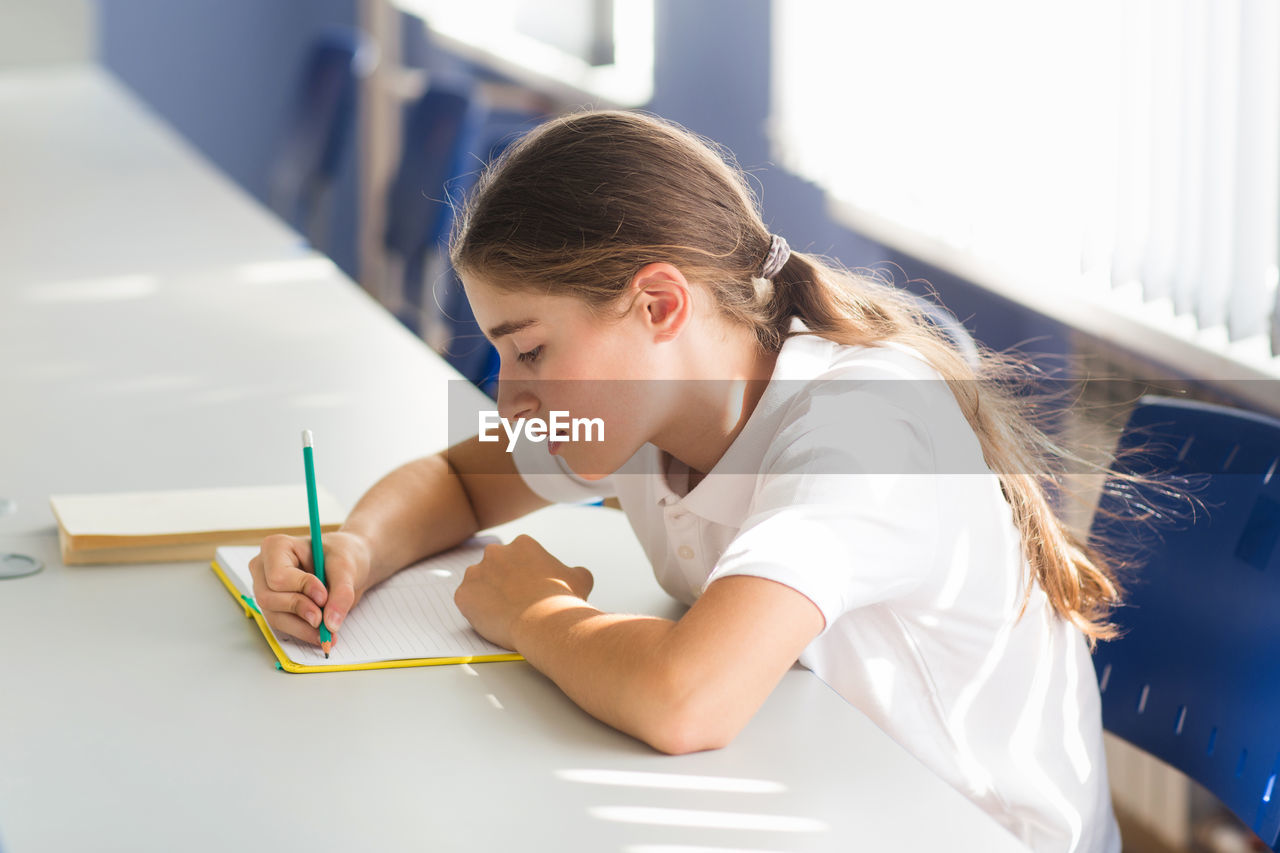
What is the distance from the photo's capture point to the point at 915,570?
935mm

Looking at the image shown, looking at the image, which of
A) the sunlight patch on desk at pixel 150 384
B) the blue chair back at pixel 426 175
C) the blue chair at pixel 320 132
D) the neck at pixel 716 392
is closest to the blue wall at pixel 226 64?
the blue chair at pixel 320 132

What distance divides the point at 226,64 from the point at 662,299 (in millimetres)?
5062

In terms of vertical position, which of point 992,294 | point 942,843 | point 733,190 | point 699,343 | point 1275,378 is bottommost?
point 992,294

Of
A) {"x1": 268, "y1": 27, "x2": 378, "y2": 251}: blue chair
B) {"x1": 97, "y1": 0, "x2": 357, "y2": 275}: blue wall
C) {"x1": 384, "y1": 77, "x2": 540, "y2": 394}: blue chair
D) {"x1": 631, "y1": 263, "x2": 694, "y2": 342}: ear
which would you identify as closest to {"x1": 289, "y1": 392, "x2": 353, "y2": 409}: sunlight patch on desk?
{"x1": 631, "y1": 263, "x2": 694, "y2": 342}: ear

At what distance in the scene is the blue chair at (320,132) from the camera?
394 centimetres

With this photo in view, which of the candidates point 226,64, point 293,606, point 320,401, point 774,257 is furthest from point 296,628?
point 226,64

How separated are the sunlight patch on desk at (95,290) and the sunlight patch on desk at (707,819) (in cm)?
153

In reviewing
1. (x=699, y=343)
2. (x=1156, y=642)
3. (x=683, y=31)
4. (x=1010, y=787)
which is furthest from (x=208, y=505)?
(x=683, y=31)

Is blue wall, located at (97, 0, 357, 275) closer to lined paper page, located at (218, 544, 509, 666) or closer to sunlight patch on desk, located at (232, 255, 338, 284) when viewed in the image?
sunlight patch on desk, located at (232, 255, 338, 284)

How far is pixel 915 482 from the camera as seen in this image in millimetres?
942

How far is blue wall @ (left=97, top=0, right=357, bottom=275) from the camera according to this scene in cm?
550

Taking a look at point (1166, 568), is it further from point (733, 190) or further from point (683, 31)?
point (683, 31)

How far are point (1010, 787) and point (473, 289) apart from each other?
1.82ft

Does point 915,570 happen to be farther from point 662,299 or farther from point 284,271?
point 284,271
